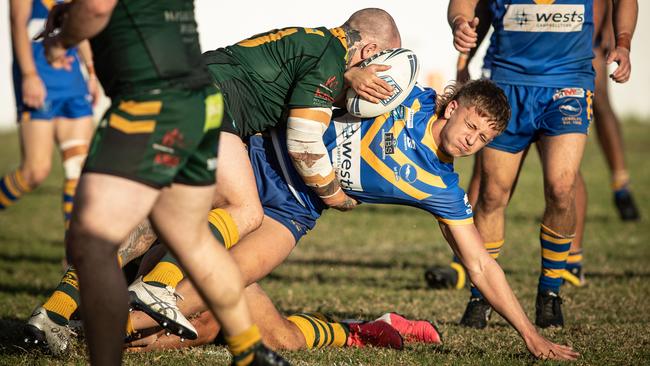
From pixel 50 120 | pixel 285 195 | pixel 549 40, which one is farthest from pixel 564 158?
pixel 50 120

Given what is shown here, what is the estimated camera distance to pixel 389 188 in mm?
4379

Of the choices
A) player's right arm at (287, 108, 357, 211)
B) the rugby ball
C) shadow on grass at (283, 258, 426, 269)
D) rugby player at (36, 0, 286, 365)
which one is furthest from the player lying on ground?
shadow on grass at (283, 258, 426, 269)

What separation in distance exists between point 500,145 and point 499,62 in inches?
22.3

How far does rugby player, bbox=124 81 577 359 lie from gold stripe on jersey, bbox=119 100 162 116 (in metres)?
1.27

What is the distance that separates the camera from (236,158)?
4.24 meters

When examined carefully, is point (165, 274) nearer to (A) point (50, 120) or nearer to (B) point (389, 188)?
(B) point (389, 188)

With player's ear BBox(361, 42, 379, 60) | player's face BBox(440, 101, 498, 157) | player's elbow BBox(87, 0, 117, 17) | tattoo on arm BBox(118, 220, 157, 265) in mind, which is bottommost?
tattoo on arm BBox(118, 220, 157, 265)

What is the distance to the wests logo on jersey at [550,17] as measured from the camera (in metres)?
5.17

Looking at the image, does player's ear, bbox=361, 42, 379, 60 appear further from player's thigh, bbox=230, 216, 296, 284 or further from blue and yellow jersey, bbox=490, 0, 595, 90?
blue and yellow jersey, bbox=490, 0, 595, 90

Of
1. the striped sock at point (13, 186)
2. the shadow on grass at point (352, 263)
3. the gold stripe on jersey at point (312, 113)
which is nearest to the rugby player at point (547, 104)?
the gold stripe on jersey at point (312, 113)

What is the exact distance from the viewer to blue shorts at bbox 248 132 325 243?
4.61 metres

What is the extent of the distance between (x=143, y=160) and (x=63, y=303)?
5.13 ft

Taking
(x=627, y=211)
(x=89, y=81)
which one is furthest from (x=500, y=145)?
(x=627, y=211)

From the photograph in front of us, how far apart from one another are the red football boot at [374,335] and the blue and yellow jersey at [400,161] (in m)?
0.70
